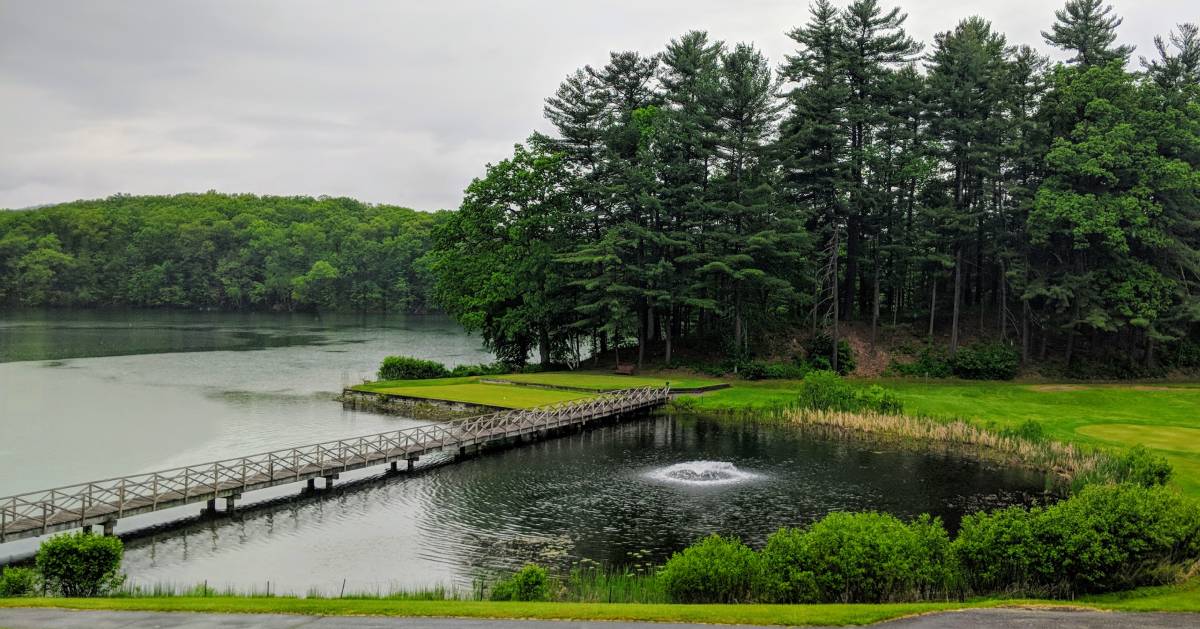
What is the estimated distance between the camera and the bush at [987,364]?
58.7m

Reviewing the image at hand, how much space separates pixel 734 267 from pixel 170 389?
4235cm

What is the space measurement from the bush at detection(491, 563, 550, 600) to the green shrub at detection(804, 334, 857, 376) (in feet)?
148

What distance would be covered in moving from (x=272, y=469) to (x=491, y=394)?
75.4 feet

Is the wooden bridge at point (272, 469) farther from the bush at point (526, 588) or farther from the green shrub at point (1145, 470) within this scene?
the green shrub at point (1145, 470)

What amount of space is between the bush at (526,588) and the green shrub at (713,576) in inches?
120

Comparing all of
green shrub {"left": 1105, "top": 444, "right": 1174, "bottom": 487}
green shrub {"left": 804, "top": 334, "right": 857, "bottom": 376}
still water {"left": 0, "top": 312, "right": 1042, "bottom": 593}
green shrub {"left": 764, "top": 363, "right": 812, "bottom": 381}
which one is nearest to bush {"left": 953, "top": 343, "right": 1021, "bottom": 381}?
green shrub {"left": 804, "top": 334, "right": 857, "bottom": 376}

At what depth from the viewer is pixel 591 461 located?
3872 centimetres

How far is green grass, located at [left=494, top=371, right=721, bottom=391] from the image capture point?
5659 centimetres

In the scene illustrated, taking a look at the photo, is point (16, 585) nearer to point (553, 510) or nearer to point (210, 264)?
point (553, 510)

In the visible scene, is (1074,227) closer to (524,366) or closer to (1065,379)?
(1065,379)

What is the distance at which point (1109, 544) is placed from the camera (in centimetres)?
1889

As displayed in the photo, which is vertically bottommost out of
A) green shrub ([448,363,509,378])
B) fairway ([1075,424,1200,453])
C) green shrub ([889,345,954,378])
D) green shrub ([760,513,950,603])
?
green shrub ([760,513,950,603])

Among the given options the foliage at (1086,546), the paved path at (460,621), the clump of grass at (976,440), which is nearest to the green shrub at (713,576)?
the paved path at (460,621)

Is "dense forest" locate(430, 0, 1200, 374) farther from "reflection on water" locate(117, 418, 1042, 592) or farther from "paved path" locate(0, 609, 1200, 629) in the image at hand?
"paved path" locate(0, 609, 1200, 629)
